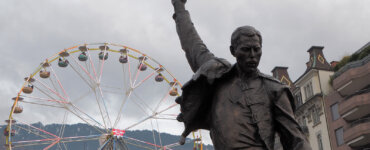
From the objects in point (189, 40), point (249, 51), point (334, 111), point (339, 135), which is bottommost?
point (249, 51)

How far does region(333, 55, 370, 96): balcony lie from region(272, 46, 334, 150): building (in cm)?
422

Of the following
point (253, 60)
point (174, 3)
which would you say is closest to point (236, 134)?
point (253, 60)

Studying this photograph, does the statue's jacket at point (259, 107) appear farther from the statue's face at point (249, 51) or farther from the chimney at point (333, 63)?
the chimney at point (333, 63)

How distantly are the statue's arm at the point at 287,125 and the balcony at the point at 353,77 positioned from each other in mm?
29903

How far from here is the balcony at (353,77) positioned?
31547mm

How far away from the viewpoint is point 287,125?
320 cm

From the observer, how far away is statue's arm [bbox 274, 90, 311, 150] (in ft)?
10.2

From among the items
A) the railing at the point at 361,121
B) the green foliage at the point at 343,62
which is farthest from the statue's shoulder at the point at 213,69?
the green foliage at the point at 343,62

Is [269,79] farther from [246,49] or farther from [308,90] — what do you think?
[308,90]

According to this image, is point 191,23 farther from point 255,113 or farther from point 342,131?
point 342,131

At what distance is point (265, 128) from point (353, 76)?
3080cm

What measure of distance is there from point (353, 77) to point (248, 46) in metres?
30.8

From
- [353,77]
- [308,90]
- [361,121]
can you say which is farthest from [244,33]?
[308,90]

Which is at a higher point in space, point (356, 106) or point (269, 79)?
point (356, 106)
